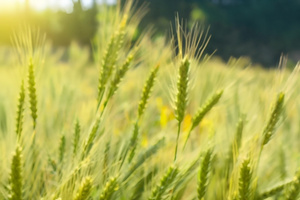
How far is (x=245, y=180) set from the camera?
1.97 feet

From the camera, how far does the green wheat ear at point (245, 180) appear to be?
60cm

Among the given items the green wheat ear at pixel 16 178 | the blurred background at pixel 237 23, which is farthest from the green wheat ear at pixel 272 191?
the blurred background at pixel 237 23

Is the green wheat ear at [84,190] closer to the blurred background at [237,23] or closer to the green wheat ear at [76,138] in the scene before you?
the green wheat ear at [76,138]

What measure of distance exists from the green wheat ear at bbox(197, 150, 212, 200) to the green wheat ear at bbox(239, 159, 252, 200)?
0.06m

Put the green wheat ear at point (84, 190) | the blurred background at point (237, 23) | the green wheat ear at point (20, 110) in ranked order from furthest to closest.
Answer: the blurred background at point (237, 23), the green wheat ear at point (20, 110), the green wheat ear at point (84, 190)

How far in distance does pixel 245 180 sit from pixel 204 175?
7 centimetres

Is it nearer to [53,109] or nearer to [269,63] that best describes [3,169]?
[53,109]

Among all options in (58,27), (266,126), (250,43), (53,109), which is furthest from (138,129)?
(250,43)

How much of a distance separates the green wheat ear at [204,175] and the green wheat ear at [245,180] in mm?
58

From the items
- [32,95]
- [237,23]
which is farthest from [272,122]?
[237,23]

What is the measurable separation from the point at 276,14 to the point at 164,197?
71.2 ft

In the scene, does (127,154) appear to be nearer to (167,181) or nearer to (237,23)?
(167,181)

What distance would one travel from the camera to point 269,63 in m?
20.9

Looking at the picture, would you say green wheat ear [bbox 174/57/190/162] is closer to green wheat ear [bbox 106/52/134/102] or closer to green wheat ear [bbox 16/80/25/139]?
green wheat ear [bbox 106/52/134/102]
